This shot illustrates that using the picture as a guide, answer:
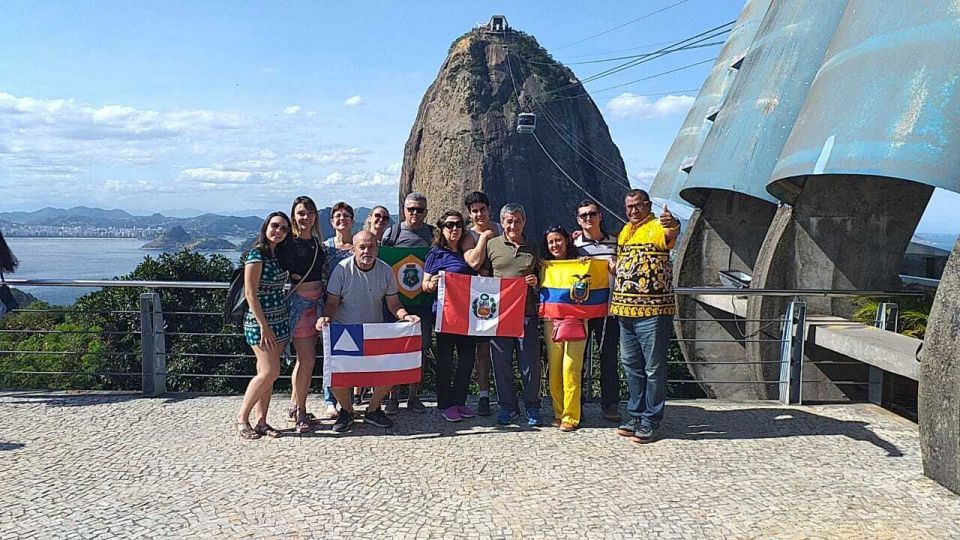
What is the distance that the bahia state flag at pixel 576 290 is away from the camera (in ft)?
18.7

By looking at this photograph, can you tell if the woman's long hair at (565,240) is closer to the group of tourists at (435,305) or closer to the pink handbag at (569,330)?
the group of tourists at (435,305)

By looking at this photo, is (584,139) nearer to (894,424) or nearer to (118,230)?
(894,424)

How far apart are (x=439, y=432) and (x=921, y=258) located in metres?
10.4

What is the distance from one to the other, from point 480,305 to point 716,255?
10439 millimetres

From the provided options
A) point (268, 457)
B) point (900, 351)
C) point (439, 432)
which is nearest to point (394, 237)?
point (439, 432)

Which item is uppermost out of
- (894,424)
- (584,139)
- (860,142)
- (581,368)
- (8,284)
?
(584,139)

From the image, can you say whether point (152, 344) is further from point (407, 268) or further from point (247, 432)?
point (407, 268)

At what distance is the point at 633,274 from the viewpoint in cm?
545

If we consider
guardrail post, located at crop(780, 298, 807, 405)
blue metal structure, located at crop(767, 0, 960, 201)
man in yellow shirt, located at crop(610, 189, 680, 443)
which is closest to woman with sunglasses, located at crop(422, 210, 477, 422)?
man in yellow shirt, located at crop(610, 189, 680, 443)

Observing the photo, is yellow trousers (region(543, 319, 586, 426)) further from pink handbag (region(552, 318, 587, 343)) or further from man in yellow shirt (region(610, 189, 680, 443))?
man in yellow shirt (region(610, 189, 680, 443))

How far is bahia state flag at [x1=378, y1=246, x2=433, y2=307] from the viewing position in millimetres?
6137

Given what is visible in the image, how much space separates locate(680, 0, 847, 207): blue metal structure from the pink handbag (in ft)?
23.1

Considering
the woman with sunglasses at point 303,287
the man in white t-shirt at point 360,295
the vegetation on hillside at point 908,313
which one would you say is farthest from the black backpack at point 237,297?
the vegetation on hillside at point 908,313

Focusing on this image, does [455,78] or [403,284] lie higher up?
[455,78]
